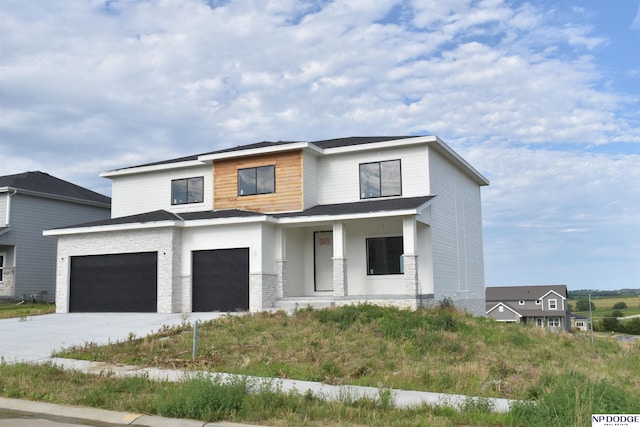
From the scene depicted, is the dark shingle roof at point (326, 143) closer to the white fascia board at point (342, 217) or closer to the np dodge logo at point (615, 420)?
the white fascia board at point (342, 217)

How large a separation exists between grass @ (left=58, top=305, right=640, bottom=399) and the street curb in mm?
2905

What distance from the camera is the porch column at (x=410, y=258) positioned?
64.8ft

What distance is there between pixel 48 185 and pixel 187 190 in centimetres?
1298

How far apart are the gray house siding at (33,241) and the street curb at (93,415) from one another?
24.2m

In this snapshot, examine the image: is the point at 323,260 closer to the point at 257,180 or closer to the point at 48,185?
the point at 257,180

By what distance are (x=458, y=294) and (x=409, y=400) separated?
1704 centimetres

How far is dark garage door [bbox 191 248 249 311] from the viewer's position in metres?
21.3

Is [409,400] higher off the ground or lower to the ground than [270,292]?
lower

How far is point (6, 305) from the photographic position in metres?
28.3

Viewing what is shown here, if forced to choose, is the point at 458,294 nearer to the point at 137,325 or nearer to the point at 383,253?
the point at 383,253

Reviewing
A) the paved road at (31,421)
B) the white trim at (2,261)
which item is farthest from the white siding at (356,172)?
the white trim at (2,261)

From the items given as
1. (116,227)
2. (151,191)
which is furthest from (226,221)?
(151,191)

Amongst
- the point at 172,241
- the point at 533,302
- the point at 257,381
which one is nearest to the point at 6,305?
the point at 172,241

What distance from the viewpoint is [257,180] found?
24.2 m
